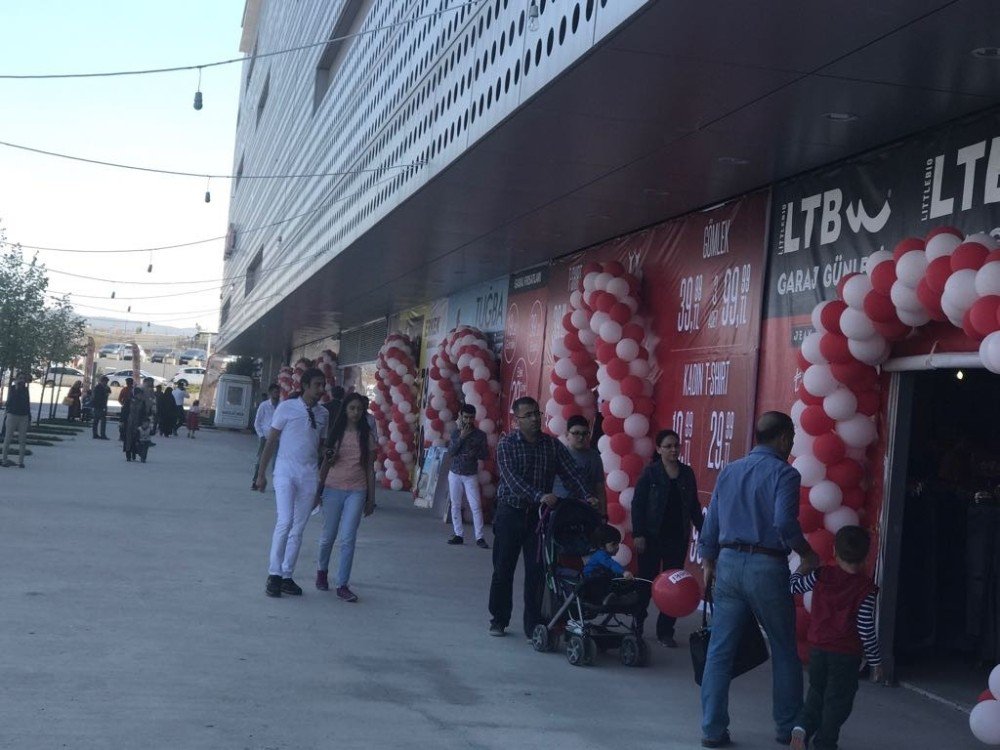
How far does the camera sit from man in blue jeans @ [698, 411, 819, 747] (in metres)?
6.51

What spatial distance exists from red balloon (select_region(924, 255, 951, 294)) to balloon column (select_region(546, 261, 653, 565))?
5833 millimetres

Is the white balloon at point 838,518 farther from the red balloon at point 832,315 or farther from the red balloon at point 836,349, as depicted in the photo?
the red balloon at point 832,315

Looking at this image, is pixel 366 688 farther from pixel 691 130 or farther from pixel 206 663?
pixel 691 130

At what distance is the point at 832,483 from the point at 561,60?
11.7 feet

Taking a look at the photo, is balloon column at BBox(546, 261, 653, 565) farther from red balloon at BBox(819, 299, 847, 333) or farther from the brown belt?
the brown belt

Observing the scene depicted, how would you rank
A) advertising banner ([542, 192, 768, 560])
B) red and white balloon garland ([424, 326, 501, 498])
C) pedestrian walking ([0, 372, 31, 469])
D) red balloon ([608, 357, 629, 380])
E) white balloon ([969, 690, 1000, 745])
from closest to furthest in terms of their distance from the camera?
white balloon ([969, 690, 1000, 745]), advertising banner ([542, 192, 768, 560]), red balloon ([608, 357, 629, 380]), red and white balloon garland ([424, 326, 501, 498]), pedestrian walking ([0, 372, 31, 469])

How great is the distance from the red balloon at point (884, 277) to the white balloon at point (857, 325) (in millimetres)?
245

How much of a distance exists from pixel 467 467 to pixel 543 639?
7736 mm

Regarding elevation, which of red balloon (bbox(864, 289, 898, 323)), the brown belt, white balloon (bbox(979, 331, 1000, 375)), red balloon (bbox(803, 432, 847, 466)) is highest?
red balloon (bbox(864, 289, 898, 323))

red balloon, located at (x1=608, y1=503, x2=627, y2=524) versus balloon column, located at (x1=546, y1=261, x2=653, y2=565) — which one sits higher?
balloon column, located at (x1=546, y1=261, x2=653, y2=565)

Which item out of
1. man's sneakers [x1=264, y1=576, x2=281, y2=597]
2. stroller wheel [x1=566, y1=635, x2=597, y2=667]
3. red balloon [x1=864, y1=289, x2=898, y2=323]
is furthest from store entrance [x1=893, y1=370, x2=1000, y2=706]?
man's sneakers [x1=264, y1=576, x2=281, y2=597]

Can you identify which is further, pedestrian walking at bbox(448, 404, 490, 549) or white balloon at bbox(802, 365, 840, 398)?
pedestrian walking at bbox(448, 404, 490, 549)

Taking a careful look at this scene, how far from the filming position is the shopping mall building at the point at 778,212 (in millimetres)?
7652

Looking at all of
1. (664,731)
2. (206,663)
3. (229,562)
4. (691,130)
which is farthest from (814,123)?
(229,562)
